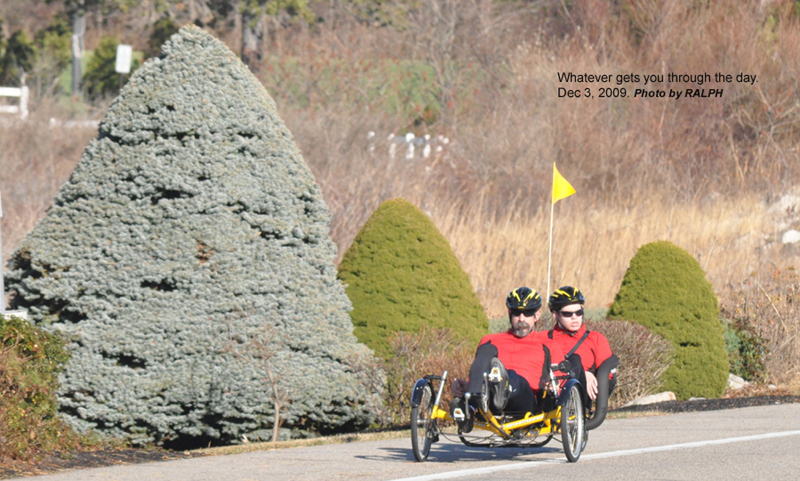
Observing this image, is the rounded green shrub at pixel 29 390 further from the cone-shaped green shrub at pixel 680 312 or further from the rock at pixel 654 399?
the cone-shaped green shrub at pixel 680 312

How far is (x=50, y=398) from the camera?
29.1ft

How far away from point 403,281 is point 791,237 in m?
12.9

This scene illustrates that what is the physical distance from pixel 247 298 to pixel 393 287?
7.32 feet

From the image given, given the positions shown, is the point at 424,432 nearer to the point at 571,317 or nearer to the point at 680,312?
the point at 571,317

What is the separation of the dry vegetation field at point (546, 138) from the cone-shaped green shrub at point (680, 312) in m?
3.60

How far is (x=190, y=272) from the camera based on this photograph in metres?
9.97

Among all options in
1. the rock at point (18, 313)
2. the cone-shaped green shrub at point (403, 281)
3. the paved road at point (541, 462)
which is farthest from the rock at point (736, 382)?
the rock at point (18, 313)

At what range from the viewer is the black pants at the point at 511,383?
24.6 feet

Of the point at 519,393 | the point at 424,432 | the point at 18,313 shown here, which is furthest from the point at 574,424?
the point at 18,313

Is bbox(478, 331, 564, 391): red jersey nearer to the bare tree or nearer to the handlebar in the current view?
the handlebar

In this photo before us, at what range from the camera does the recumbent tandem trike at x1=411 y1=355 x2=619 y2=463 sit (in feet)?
24.9

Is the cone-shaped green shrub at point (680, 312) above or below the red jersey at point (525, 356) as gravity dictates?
above

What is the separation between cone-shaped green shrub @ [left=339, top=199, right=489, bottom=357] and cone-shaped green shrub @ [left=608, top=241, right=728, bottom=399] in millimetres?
1860

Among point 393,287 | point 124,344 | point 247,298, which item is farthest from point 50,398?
point 393,287
